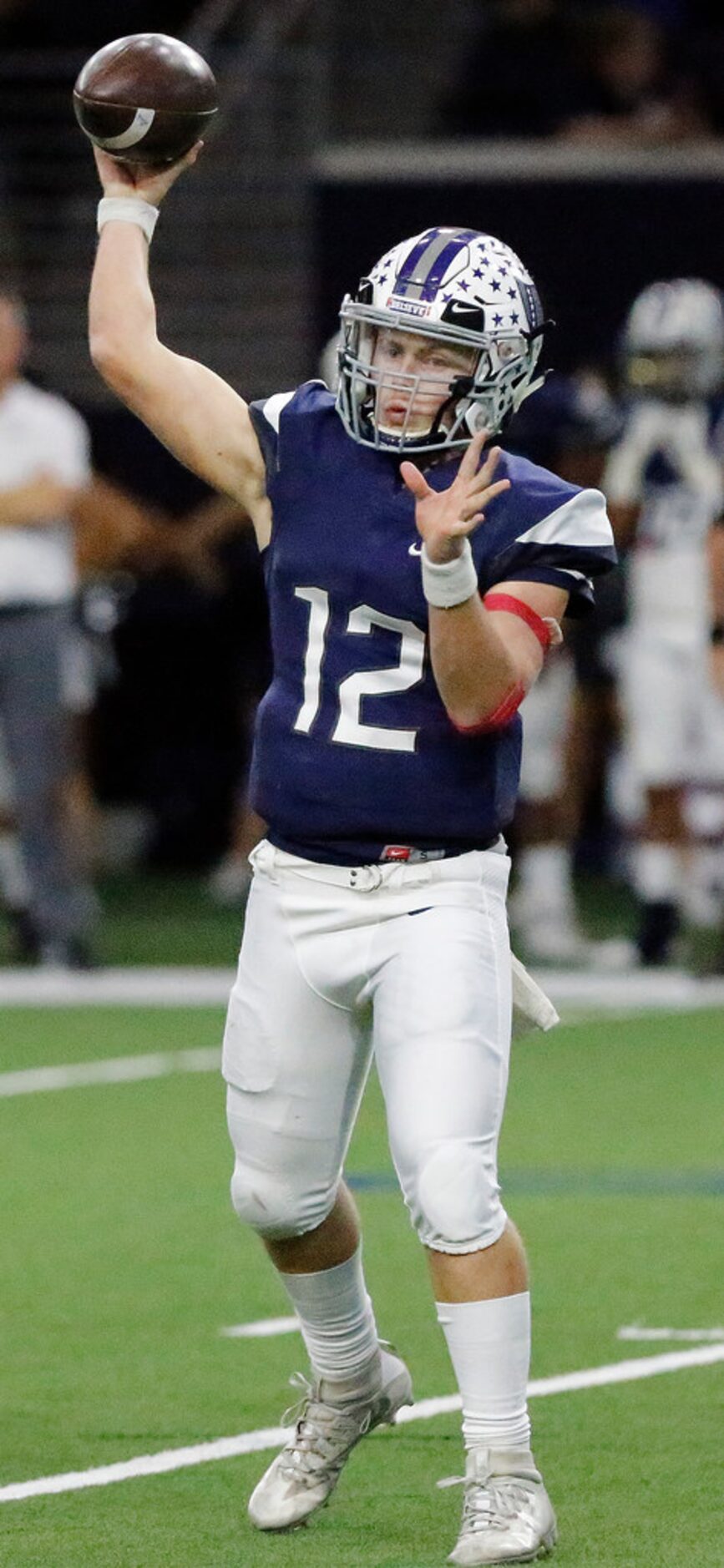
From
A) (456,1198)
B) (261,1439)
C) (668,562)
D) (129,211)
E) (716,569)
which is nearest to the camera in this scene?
(456,1198)

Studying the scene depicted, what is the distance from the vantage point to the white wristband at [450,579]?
4023mm

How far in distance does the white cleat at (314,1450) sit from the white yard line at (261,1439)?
270 millimetres

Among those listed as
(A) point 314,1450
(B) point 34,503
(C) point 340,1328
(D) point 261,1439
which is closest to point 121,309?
(C) point 340,1328

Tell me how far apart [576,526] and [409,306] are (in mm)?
407

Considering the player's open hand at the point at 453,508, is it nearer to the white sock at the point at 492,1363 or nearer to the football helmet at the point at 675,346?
the white sock at the point at 492,1363

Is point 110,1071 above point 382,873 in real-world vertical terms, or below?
below

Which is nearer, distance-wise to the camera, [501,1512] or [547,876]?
[501,1512]

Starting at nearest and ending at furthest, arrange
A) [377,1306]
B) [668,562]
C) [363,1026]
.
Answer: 1. [363,1026]
2. [377,1306]
3. [668,562]

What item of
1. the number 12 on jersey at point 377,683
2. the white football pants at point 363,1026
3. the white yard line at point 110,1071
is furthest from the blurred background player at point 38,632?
the number 12 on jersey at point 377,683

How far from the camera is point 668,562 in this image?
423 inches

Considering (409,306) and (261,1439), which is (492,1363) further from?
(409,306)

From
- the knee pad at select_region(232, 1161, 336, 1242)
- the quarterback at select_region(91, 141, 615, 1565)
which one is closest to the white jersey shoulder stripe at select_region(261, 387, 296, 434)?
the quarterback at select_region(91, 141, 615, 1565)

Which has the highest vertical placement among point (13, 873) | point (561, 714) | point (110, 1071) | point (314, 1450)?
point (314, 1450)

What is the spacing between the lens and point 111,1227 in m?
6.72
